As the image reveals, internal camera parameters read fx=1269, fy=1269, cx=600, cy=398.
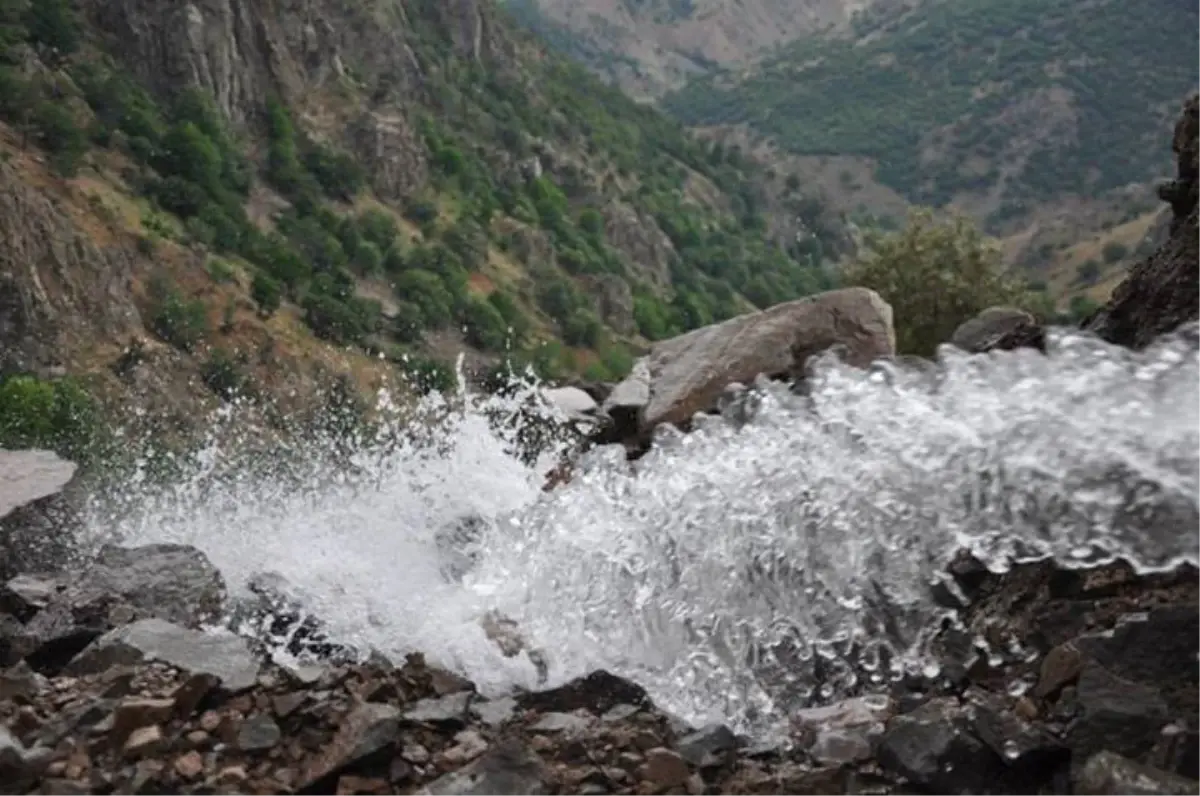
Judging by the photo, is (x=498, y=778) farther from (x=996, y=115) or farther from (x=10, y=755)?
(x=996, y=115)

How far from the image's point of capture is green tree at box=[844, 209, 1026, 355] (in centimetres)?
1859

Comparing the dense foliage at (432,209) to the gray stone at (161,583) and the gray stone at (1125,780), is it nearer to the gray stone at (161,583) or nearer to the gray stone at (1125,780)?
the gray stone at (161,583)

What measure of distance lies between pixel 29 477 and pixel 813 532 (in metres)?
5.39

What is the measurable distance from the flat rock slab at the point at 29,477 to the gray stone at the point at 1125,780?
6534mm

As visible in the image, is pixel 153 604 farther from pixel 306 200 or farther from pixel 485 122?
pixel 485 122

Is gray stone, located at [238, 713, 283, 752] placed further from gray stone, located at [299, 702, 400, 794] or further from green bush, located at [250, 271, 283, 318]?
green bush, located at [250, 271, 283, 318]

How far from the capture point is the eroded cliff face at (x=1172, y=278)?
5.89 meters

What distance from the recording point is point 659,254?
242 ft

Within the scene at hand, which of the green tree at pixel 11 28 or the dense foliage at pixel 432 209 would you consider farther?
the dense foliage at pixel 432 209

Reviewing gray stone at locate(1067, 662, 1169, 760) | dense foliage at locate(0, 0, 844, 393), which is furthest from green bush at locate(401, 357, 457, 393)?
gray stone at locate(1067, 662, 1169, 760)

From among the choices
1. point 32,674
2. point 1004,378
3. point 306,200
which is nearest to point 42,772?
point 32,674

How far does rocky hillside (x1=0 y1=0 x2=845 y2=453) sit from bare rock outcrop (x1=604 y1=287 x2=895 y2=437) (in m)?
21.1

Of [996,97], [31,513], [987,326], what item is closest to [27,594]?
[31,513]

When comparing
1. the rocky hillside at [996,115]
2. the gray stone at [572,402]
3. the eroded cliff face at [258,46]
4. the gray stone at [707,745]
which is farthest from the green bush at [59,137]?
the rocky hillside at [996,115]
